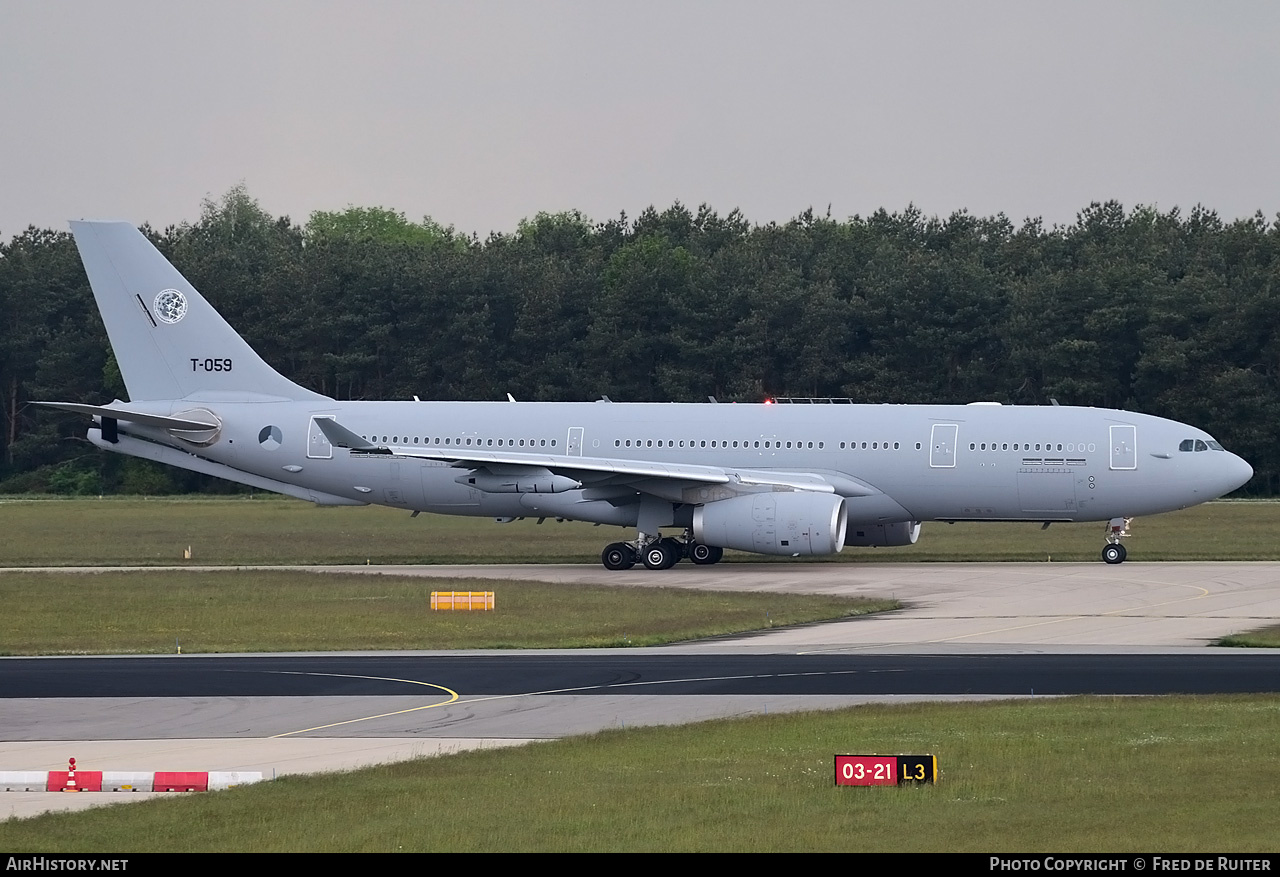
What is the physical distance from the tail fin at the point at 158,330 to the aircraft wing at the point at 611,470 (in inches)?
210

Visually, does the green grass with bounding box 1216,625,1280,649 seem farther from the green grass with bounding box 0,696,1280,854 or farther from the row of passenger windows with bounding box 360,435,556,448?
the row of passenger windows with bounding box 360,435,556,448

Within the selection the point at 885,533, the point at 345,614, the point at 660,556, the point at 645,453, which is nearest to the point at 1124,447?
the point at 885,533

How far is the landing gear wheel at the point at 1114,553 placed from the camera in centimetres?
3806

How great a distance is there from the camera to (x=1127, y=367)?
7419 centimetres

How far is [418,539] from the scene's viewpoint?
47.2m

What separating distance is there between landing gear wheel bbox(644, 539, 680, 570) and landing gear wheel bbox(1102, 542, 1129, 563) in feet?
32.4

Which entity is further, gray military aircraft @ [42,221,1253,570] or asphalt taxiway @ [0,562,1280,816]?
gray military aircraft @ [42,221,1253,570]

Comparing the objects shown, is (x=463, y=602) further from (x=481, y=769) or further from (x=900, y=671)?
(x=481, y=769)

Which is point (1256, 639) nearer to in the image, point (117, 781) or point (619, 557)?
point (117, 781)

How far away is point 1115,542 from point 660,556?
1045 cm

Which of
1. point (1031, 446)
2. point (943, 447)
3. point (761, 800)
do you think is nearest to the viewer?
point (761, 800)

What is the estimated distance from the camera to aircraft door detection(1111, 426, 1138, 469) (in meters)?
37.5

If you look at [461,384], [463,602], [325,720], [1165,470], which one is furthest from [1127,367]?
[325,720]

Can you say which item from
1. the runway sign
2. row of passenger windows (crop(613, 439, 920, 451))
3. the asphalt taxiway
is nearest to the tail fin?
row of passenger windows (crop(613, 439, 920, 451))
